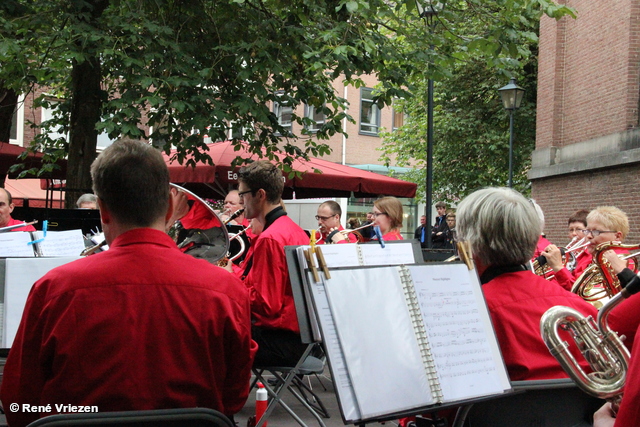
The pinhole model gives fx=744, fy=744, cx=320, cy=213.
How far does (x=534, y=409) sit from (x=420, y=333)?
522mm

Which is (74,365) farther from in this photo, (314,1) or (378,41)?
(378,41)

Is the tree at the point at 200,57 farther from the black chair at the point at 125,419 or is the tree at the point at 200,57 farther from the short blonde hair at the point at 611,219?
the black chair at the point at 125,419

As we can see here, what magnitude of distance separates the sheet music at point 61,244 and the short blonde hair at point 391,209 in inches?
108

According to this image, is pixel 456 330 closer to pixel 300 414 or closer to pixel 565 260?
pixel 300 414

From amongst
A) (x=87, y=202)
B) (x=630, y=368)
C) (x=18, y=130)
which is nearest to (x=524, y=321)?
(x=630, y=368)

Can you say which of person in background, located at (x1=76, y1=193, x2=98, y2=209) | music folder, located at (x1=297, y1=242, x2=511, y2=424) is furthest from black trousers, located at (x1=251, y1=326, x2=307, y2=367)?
person in background, located at (x1=76, y1=193, x2=98, y2=209)

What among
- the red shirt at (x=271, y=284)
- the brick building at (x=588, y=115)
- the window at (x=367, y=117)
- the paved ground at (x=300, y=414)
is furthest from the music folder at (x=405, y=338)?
the window at (x=367, y=117)

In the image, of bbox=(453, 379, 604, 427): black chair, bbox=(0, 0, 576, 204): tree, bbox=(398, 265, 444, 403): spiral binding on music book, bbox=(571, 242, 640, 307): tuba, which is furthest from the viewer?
bbox=(0, 0, 576, 204): tree

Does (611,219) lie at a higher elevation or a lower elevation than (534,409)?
higher

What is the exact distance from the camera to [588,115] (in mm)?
13977

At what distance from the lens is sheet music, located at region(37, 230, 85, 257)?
5.00 m

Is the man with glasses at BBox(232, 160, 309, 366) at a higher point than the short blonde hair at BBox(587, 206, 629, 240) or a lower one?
lower

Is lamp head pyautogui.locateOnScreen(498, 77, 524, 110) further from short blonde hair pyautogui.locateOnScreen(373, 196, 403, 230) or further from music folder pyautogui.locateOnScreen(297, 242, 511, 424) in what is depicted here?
music folder pyautogui.locateOnScreen(297, 242, 511, 424)

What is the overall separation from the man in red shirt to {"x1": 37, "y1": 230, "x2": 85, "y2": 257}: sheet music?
325 cm
